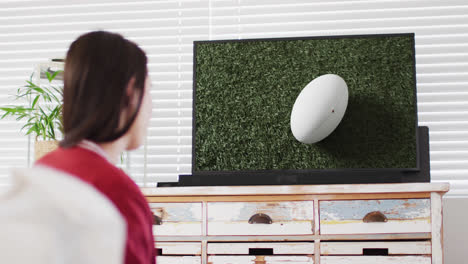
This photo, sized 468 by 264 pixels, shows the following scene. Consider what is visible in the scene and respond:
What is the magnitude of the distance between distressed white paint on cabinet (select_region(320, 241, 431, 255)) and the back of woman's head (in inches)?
39.5

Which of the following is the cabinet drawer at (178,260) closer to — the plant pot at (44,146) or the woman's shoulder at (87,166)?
the plant pot at (44,146)

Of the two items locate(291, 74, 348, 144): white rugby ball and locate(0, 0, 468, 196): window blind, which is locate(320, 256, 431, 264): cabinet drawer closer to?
locate(291, 74, 348, 144): white rugby ball

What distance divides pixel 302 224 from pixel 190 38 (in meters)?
1.08

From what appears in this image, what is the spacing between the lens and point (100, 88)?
2.11 feet

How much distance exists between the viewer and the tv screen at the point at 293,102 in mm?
1852

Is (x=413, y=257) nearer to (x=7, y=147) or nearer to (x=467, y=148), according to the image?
(x=467, y=148)

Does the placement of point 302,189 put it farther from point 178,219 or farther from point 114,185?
point 114,185

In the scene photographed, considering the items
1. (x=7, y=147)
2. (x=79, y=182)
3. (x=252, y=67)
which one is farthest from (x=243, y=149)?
(x=79, y=182)

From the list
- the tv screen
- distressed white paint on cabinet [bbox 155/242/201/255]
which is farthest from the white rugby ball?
distressed white paint on cabinet [bbox 155/242/201/255]

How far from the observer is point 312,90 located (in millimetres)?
1783

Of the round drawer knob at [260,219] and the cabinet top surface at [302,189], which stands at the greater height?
the cabinet top surface at [302,189]

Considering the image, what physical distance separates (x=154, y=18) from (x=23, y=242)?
1930 mm

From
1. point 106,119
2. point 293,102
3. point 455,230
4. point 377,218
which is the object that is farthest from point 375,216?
point 106,119

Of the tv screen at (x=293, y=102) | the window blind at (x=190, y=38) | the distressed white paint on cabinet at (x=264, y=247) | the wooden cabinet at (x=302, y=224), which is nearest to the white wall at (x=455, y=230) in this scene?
the window blind at (x=190, y=38)
